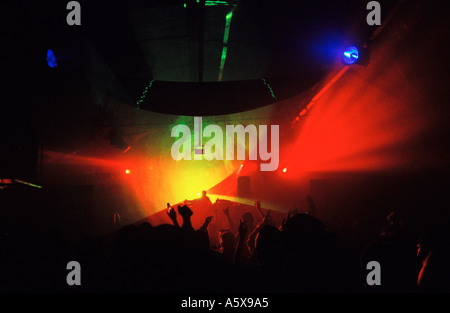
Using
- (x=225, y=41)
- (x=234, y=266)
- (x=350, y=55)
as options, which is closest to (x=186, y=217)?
(x=234, y=266)

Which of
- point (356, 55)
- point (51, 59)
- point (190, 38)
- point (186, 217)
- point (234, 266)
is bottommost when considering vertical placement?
point (234, 266)

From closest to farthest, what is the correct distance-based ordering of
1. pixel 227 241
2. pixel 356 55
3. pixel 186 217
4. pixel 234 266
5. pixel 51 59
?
pixel 234 266 → pixel 186 217 → pixel 227 241 → pixel 356 55 → pixel 51 59

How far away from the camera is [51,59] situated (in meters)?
3.90

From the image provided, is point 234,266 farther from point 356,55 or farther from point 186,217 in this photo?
point 356,55

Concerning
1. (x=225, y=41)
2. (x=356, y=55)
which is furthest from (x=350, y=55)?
(x=225, y=41)

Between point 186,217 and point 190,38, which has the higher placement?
point 190,38

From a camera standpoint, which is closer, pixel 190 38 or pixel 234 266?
pixel 234 266

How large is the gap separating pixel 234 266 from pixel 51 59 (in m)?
4.21

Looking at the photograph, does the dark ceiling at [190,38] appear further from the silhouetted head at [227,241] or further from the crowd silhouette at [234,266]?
the crowd silhouette at [234,266]

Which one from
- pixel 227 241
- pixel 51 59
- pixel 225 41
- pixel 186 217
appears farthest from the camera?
pixel 225 41

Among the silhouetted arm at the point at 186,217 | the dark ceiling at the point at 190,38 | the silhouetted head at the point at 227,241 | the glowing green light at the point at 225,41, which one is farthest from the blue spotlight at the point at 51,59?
the silhouetted head at the point at 227,241

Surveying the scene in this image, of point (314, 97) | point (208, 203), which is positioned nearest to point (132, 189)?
Answer: point (208, 203)

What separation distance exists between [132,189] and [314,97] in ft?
30.1

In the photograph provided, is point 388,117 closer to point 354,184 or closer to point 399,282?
point 354,184
